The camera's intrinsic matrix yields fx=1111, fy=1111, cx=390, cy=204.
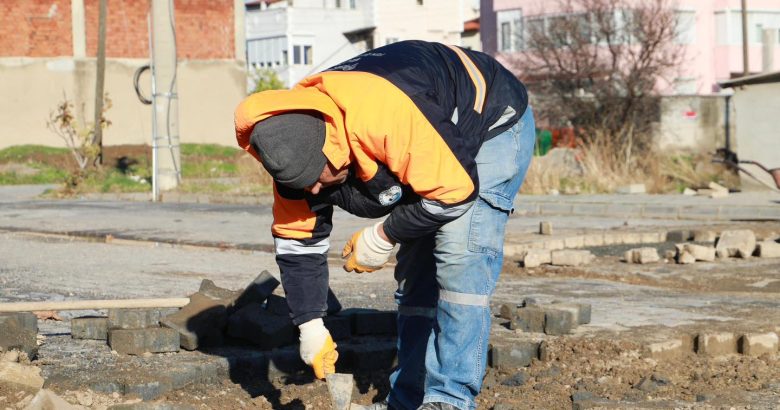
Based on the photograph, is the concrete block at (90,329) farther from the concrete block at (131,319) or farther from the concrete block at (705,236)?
the concrete block at (705,236)

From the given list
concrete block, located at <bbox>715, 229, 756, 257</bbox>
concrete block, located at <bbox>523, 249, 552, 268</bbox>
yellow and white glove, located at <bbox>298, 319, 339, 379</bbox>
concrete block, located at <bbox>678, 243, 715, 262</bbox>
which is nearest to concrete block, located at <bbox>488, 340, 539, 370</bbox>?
yellow and white glove, located at <bbox>298, 319, 339, 379</bbox>

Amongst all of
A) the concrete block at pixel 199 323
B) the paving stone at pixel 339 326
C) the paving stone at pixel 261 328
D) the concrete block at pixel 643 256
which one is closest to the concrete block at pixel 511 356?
the paving stone at pixel 339 326

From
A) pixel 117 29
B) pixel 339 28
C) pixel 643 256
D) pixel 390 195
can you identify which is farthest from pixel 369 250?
pixel 339 28

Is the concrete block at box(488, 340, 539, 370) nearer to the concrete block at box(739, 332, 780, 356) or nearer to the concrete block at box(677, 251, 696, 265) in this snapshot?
the concrete block at box(739, 332, 780, 356)

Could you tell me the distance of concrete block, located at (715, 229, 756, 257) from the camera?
9758 millimetres

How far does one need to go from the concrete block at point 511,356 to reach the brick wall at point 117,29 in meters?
30.2

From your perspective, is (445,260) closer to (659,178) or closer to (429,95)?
(429,95)

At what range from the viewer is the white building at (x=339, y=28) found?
5541 centimetres

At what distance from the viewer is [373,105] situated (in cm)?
384

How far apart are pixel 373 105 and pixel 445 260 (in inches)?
29.9

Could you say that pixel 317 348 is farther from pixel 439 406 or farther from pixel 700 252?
pixel 700 252

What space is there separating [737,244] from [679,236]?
1.54 meters

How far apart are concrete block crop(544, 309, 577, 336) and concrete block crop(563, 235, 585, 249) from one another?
16.5 ft

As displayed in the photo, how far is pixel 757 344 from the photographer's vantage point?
569cm
